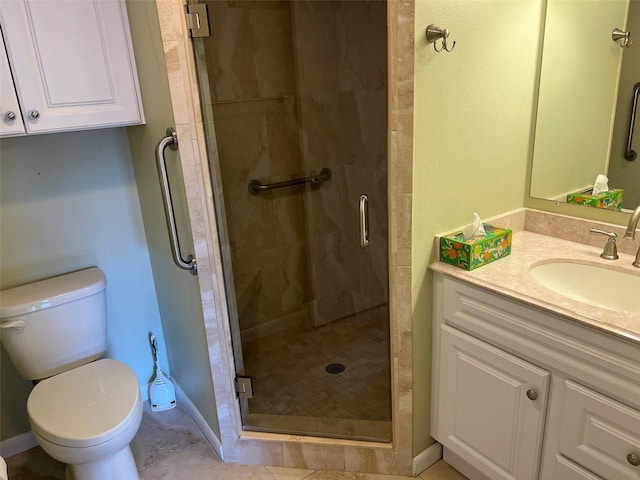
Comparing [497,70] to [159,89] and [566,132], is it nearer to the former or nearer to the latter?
[566,132]

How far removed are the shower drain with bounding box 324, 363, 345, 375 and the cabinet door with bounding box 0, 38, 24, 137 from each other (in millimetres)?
1643

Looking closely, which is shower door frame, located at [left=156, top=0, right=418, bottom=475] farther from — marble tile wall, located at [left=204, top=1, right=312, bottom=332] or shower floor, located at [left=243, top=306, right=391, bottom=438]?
marble tile wall, located at [left=204, top=1, right=312, bottom=332]

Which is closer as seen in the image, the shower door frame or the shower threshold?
the shower door frame

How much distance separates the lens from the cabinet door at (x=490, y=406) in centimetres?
148

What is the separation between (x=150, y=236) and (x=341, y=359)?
3.63 feet

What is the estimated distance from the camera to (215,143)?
181 centimetres

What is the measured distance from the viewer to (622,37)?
1.57m

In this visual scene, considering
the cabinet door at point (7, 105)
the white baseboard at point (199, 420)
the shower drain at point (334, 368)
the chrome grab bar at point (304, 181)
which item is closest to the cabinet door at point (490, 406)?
the shower drain at point (334, 368)

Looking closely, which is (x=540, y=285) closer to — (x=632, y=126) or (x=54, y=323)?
(x=632, y=126)

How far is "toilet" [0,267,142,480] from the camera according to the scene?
5.38 ft

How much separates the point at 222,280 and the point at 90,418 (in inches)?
26.0

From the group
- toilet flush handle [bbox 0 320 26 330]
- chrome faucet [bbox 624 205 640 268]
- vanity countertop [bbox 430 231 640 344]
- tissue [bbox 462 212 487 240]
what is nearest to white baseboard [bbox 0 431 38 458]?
toilet flush handle [bbox 0 320 26 330]

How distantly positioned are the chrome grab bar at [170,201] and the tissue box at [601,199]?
1.44 metres

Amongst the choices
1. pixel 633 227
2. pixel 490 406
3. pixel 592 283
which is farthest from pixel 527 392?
pixel 633 227
